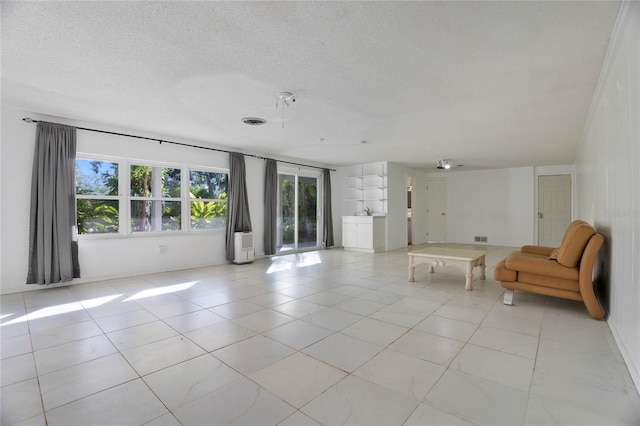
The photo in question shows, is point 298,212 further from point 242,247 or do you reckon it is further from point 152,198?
point 152,198

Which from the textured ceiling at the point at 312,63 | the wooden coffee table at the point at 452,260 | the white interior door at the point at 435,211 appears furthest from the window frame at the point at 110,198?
the white interior door at the point at 435,211

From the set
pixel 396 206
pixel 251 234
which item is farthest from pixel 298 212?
pixel 396 206

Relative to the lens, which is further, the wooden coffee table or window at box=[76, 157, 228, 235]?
window at box=[76, 157, 228, 235]

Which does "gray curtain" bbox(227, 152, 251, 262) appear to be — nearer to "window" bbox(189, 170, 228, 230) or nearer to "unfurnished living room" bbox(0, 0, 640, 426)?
"unfurnished living room" bbox(0, 0, 640, 426)

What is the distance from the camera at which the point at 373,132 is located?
16.5 feet

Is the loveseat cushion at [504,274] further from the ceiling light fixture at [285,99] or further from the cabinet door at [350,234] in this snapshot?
the cabinet door at [350,234]

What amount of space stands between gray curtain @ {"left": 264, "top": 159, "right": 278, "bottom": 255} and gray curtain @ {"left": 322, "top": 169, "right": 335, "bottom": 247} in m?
1.81

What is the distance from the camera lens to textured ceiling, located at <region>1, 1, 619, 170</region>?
2.04 m

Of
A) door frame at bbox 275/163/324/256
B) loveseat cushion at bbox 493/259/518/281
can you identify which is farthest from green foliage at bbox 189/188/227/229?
loveseat cushion at bbox 493/259/518/281

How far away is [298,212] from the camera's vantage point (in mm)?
7891

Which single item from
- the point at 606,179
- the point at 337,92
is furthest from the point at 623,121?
the point at 337,92

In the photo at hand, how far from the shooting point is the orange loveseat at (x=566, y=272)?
2934 mm

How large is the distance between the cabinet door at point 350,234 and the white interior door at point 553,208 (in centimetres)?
537

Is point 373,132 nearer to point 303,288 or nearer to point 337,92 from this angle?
point 337,92
